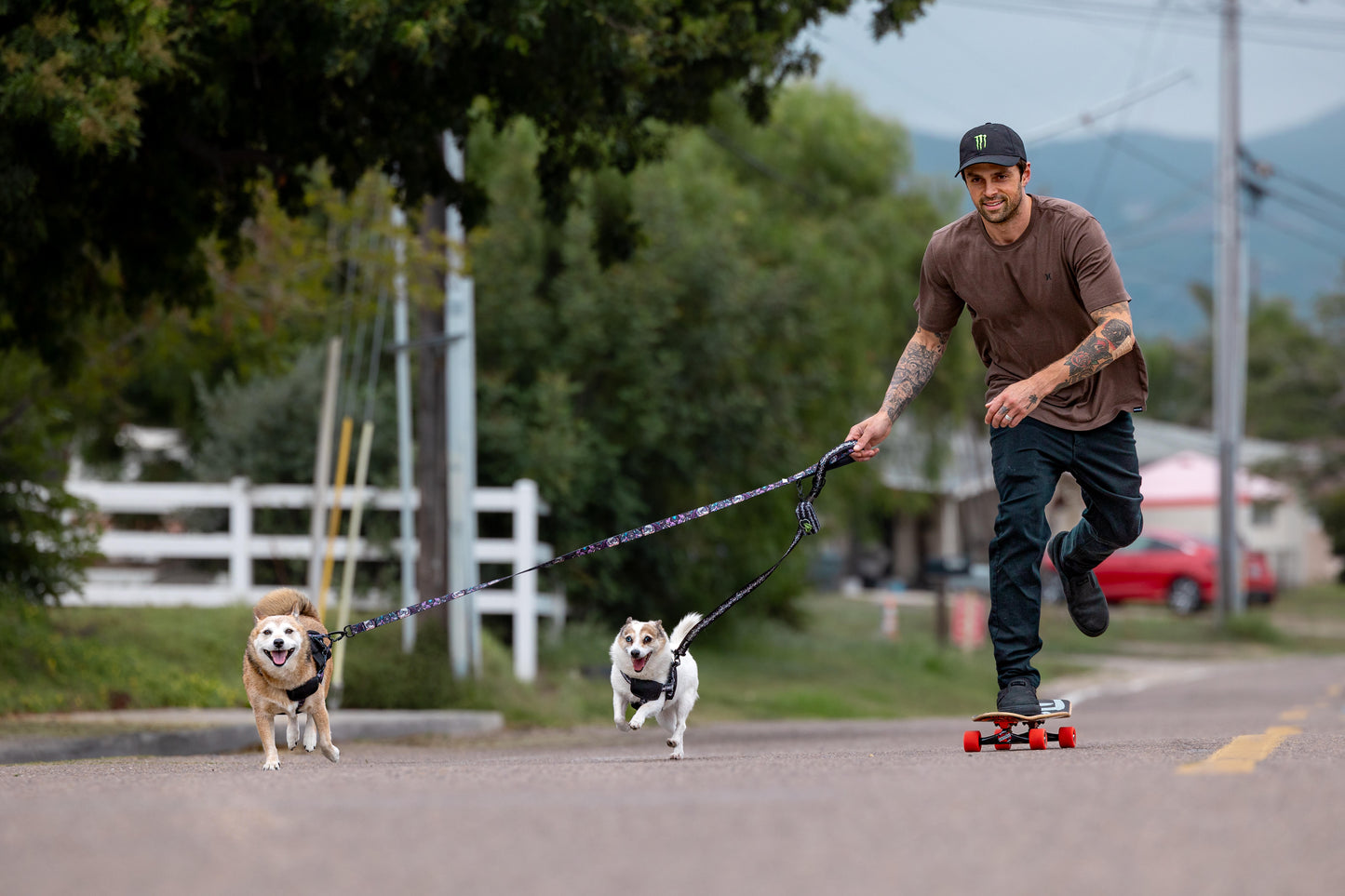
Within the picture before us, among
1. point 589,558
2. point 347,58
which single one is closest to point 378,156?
point 347,58

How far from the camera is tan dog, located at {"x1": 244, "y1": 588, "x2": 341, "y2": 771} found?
21.3 ft

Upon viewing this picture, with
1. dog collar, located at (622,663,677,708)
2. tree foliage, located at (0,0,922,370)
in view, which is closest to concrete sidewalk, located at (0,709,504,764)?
tree foliage, located at (0,0,922,370)

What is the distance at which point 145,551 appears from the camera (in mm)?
17047

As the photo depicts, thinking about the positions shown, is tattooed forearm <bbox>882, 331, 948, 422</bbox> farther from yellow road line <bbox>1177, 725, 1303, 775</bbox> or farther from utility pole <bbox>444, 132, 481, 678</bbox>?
utility pole <bbox>444, 132, 481, 678</bbox>

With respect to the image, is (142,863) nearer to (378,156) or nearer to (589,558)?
(378,156)

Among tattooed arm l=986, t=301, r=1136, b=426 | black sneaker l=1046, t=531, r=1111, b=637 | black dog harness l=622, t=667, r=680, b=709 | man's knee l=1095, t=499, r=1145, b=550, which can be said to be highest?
tattooed arm l=986, t=301, r=1136, b=426

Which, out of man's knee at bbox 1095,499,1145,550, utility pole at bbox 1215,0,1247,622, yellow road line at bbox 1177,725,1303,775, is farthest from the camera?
utility pole at bbox 1215,0,1247,622

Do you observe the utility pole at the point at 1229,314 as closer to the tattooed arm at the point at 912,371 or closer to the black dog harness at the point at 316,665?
the tattooed arm at the point at 912,371

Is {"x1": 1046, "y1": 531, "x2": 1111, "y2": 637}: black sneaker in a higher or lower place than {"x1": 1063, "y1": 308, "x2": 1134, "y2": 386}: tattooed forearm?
lower

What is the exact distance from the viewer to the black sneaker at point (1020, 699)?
6.10m

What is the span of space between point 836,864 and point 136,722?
8.45m

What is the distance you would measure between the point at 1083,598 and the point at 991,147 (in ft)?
6.68

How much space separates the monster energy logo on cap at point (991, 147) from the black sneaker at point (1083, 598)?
5.55 ft

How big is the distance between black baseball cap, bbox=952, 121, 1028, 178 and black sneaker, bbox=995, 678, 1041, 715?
1.95m
